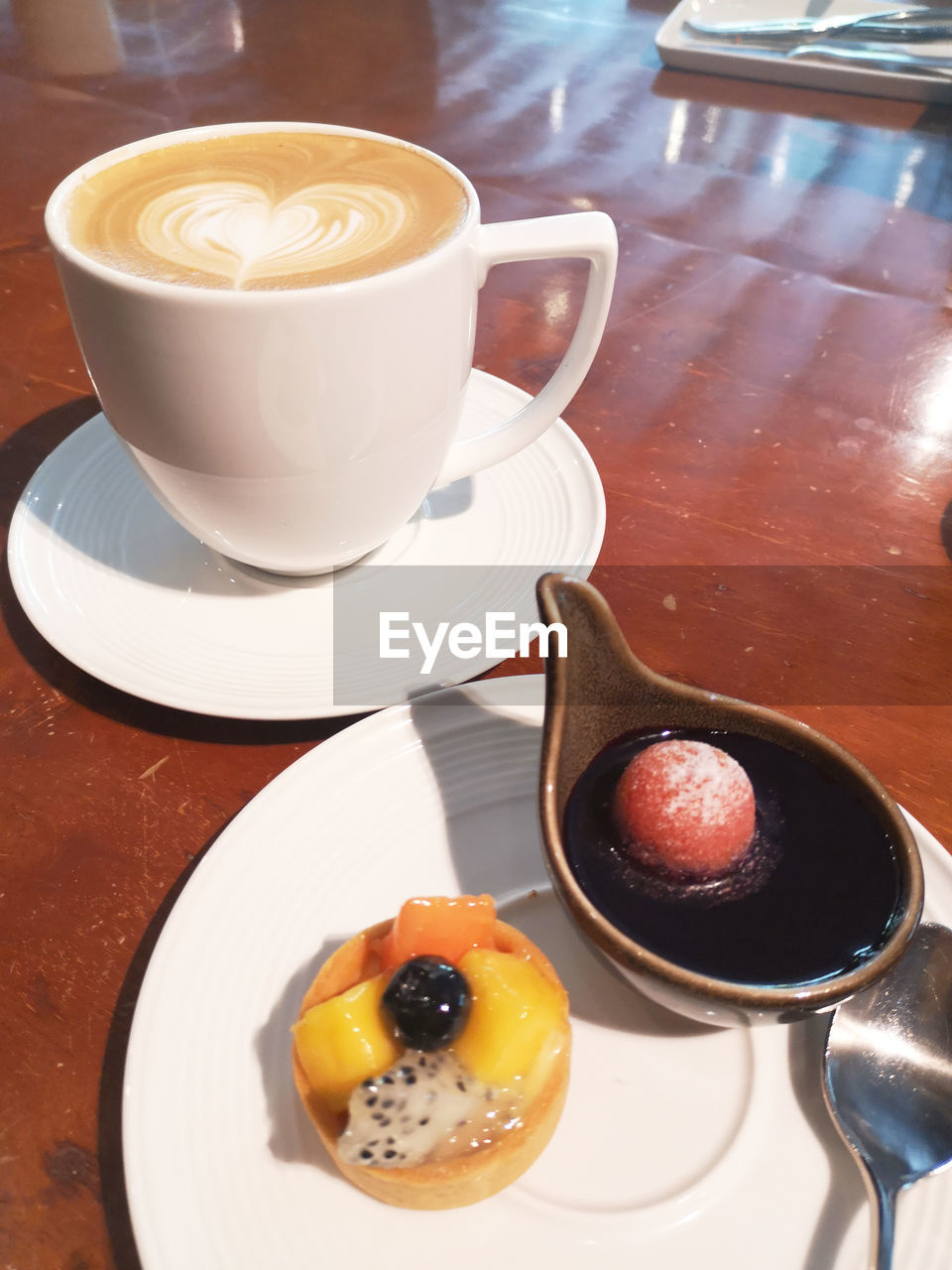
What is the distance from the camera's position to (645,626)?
86 cm

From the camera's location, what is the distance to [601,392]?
1133 millimetres

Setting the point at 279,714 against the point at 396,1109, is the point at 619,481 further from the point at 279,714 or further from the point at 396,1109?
the point at 396,1109

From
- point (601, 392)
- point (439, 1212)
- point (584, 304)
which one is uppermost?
point (584, 304)

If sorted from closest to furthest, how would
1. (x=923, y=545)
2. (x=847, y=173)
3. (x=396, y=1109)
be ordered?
(x=396, y=1109)
(x=923, y=545)
(x=847, y=173)

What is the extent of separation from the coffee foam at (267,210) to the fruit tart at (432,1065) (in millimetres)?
488

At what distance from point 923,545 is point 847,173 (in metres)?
0.97

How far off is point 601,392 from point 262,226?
0.50 m

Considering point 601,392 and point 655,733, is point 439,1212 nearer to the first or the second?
point 655,733

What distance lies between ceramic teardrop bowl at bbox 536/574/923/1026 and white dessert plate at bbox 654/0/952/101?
165cm

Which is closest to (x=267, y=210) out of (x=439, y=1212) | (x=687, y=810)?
(x=687, y=810)

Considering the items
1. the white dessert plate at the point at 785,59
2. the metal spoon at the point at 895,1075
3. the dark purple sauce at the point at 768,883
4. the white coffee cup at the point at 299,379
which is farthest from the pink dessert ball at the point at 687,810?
the white dessert plate at the point at 785,59

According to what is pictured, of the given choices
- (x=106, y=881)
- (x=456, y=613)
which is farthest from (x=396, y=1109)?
(x=456, y=613)

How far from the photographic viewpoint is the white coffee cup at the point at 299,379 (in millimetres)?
635

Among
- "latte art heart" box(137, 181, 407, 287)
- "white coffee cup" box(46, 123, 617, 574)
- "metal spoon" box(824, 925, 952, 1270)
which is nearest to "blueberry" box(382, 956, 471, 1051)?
"metal spoon" box(824, 925, 952, 1270)
